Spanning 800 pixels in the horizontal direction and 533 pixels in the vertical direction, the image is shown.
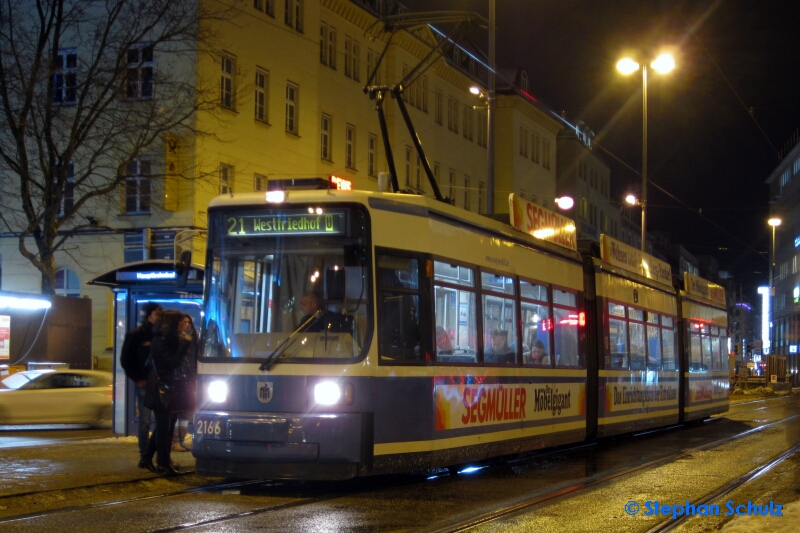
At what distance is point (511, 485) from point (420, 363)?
5.87 feet

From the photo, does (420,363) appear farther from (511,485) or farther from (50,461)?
(50,461)

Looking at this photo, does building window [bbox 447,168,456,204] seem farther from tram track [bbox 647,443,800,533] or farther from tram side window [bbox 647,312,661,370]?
tram track [bbox 647,443,800,533]

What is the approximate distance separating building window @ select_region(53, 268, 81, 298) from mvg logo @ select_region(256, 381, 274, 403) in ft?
79.1

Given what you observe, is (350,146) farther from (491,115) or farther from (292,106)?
(491,115)

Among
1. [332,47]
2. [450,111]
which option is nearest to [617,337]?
[332,47]

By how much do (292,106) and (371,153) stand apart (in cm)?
605

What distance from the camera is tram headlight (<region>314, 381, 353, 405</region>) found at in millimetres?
10133

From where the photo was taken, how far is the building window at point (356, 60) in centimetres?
3894

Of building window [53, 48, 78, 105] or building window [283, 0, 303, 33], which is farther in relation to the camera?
building window [283, 0, 303, 33]

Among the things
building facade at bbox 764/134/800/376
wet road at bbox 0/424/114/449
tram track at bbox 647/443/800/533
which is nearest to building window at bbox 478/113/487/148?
wet road at bbox 0/424/114/449

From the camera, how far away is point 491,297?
501 inches

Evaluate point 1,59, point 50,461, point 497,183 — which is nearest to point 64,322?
point 1,59

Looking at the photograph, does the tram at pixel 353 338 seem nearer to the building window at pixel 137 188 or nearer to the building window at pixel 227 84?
the building window at pixel 137 188

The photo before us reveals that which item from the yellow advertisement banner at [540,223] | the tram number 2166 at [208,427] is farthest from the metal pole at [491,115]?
the tram number 2166 at [208,427]
